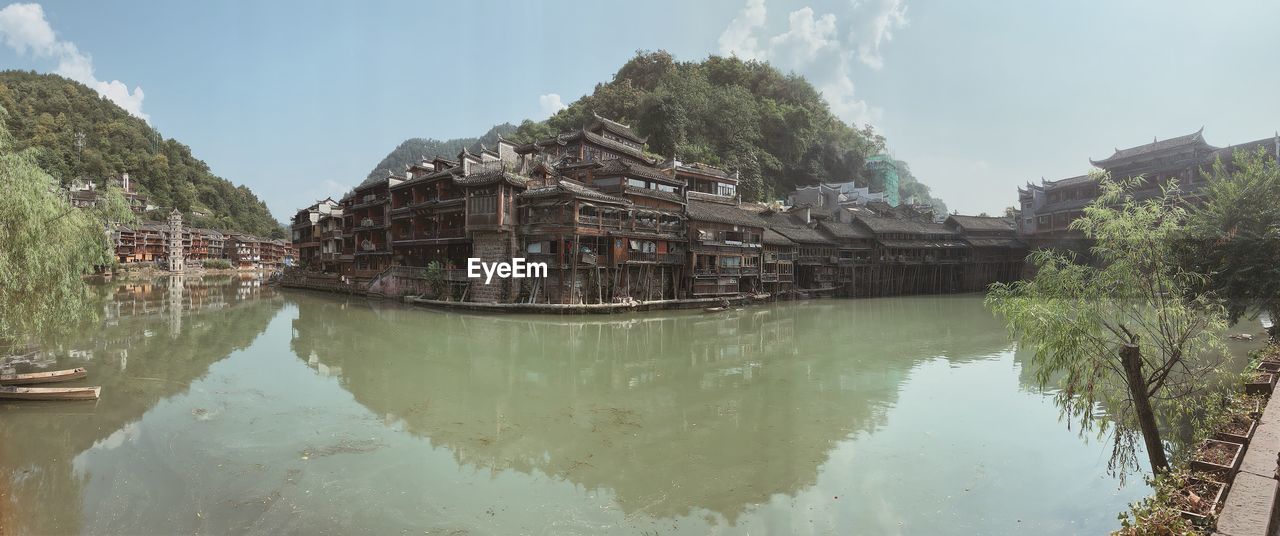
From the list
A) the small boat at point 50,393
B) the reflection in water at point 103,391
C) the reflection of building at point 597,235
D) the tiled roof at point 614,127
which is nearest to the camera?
the reflection in water at point 103,391

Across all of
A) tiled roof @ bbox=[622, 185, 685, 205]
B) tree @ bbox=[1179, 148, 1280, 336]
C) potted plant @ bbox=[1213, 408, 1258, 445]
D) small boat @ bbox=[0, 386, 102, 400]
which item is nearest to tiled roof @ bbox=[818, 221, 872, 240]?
tiled roof @ bbox=[622, 185, 685, 205]

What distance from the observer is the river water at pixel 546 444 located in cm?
704

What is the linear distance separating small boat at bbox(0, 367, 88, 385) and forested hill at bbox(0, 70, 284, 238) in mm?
83208

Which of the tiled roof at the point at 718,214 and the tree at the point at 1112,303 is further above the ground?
the tiled roof at the point at 718,214

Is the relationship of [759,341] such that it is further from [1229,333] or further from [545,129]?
[545,129]

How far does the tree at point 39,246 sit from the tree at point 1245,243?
2479 cm

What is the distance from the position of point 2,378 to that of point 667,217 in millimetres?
28110

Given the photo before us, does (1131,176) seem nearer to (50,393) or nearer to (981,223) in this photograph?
(981,223)

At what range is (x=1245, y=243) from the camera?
43.2 feet

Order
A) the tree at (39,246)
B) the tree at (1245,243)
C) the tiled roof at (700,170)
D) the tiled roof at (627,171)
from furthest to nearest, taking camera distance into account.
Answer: the tiled roof at (700,170)
the tiled roof at (627,171)
the tree at (1245,243)
the tree at (39,246)


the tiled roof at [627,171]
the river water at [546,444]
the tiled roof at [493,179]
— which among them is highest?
the tiled roof at [627,171]

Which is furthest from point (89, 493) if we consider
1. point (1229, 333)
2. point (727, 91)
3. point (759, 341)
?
point (727, 91)

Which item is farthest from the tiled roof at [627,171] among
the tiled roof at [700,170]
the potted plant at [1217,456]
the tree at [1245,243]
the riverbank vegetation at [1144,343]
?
the potted plant at [1217,456]

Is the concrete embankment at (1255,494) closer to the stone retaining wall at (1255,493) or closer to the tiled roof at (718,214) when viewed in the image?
the stone retaining wall at (1255,493)
